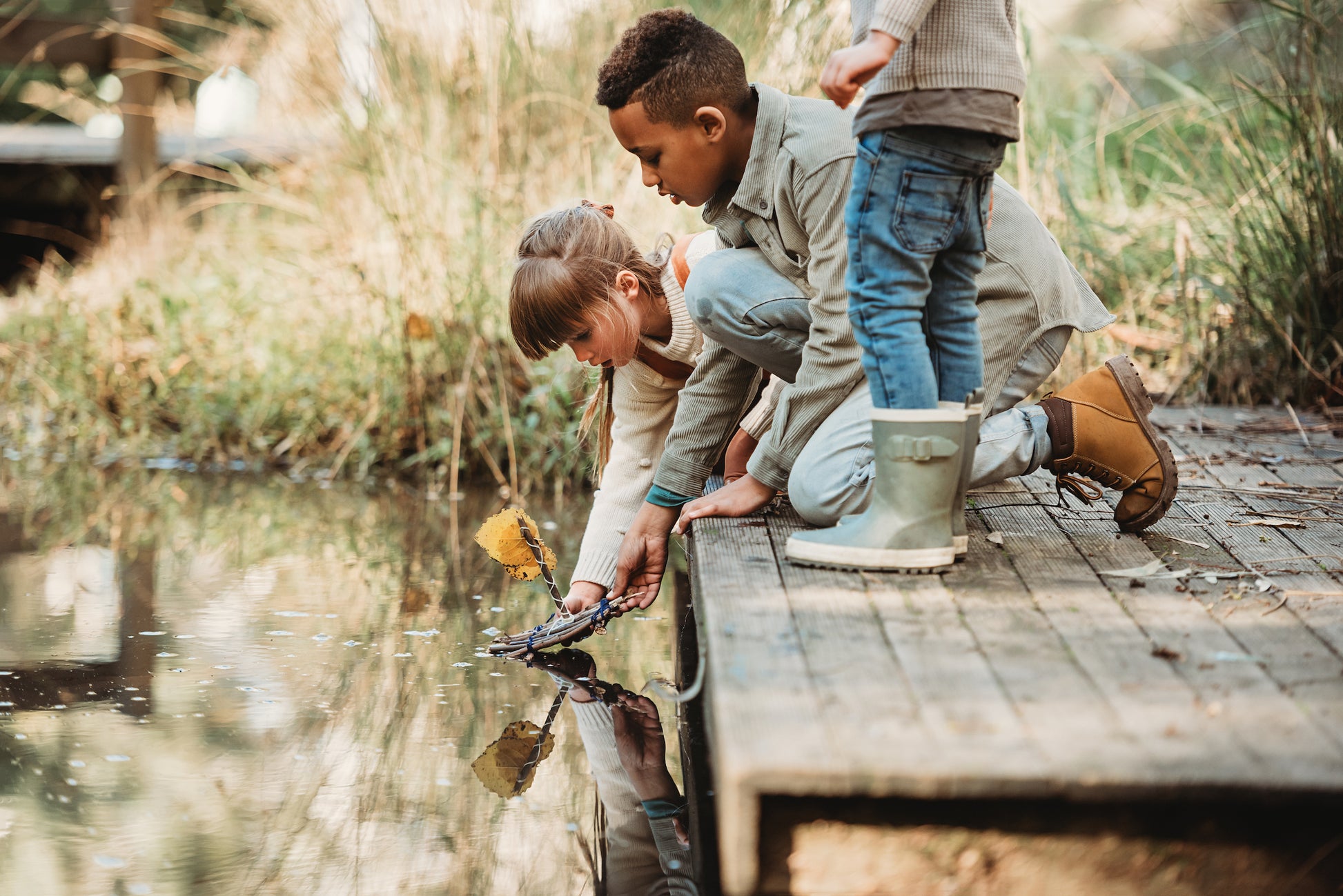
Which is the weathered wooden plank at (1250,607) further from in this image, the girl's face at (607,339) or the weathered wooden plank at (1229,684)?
the girl's face at (607,339)

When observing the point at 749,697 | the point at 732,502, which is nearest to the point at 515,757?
the point at 732,502

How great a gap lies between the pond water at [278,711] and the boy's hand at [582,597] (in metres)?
0.09

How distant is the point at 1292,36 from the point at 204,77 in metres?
3.44

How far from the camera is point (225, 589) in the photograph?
2439mm

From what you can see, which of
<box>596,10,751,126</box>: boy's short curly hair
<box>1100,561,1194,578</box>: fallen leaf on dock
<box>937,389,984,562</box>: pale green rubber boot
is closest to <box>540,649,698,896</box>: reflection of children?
<box>937,389,984,562</box>: pale green rubber boot

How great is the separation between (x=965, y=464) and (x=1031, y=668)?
1.34 ft

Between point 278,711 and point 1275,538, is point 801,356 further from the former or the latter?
point 278,711

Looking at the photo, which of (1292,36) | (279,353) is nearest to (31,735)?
(279,353)

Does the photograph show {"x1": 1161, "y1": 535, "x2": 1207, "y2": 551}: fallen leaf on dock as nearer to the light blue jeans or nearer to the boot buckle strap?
the light blue jeans

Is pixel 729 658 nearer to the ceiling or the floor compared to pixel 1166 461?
nearer to the floor

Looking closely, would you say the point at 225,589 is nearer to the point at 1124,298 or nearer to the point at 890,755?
the point at 890,755

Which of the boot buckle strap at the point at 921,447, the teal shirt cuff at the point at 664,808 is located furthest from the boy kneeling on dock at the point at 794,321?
the teal shirt cuff at the point at 664,808

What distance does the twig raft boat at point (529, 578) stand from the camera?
2002mm

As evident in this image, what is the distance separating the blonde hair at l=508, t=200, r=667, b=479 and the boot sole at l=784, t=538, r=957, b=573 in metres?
0.58
